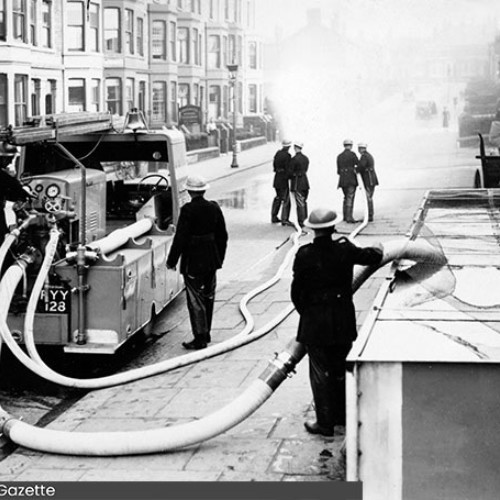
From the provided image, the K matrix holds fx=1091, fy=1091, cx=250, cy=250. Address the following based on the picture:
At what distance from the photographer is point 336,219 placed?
825 centimetres

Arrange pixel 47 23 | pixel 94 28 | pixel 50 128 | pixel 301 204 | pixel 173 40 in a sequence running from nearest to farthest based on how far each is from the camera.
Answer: pixel 50 128
pixel 301 204
pixel 47 23
pixel 94 28
pixel 173 40

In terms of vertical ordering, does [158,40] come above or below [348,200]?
above

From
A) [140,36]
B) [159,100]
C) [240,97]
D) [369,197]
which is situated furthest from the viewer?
[240,97]

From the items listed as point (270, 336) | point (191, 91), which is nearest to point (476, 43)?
point (191, 91)

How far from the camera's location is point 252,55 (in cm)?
7025

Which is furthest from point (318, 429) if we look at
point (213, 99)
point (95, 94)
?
point (213, 99)

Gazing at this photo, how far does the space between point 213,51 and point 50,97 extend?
26.0 metres

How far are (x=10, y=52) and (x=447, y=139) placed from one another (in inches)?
1258

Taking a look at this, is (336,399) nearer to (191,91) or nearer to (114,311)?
(114,311)

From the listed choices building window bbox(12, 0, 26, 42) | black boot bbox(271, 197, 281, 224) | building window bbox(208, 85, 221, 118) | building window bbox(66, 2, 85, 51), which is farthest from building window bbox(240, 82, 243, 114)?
black boot bbox(271, 197, 281, 224)

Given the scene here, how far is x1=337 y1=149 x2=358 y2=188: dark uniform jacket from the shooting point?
22281 millimetres

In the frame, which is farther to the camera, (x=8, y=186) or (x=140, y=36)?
(x=140, y=36)

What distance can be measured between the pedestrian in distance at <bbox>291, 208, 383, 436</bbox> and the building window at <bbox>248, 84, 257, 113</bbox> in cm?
6201

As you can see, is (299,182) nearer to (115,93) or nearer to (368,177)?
(368,177)
